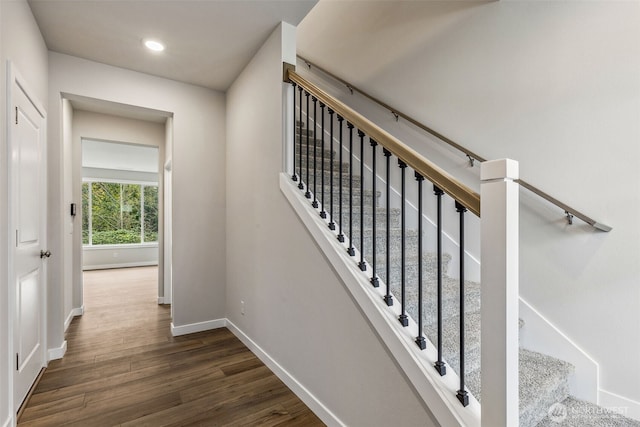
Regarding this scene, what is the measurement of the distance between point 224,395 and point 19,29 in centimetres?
273

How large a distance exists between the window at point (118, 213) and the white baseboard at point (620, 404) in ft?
30.0

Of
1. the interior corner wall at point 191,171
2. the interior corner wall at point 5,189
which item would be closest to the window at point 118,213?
the interior corner wall at point 191,171

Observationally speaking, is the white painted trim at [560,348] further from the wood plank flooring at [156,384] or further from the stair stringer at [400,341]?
the wood plank flooring at [156,384]

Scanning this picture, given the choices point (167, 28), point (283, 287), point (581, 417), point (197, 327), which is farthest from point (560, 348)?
point (167, 28)

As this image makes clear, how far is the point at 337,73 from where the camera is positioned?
354 centimetres

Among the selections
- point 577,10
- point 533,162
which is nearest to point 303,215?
point 533,162

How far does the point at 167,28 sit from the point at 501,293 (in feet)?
9.19

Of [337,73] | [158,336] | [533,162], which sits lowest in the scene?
[158,336]

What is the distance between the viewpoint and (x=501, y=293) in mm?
965

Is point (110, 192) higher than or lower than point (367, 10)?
lower

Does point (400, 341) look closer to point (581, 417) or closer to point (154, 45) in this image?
point (581, 417)

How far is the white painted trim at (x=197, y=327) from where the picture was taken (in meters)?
3.24

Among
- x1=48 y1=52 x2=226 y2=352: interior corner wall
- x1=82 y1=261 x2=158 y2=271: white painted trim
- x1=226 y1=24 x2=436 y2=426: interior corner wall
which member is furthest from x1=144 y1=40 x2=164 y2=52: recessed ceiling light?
x1=82 y1=261 x2=158 y2=271: white painted trim

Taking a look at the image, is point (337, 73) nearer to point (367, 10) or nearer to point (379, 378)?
point (367, 10)
